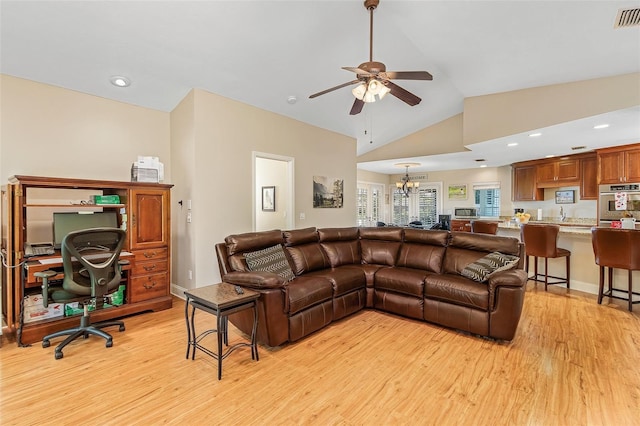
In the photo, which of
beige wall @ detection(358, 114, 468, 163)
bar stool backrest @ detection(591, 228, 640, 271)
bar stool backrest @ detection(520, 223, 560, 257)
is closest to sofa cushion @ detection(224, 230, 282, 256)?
bar stool backrest @ detection(520, 223, 560, 257)

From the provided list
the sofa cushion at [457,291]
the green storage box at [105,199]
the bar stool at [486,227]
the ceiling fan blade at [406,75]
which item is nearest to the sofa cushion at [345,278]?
the sofa cushion at [457,291]

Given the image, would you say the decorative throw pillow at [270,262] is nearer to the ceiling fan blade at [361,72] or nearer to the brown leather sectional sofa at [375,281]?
the brown leather sectional sofa at [375,281]

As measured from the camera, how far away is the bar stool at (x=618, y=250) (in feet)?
11.9

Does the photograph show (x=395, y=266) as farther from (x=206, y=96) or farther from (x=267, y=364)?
(x=206, y=96)

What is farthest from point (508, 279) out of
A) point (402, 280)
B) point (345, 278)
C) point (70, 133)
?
point (70, 133)

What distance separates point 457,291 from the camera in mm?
3102

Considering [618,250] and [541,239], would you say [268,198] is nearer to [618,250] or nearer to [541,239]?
[541,239]

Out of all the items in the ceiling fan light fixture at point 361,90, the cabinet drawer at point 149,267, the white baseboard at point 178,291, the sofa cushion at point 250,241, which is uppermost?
the ceiling fan light fixture at point 361,90

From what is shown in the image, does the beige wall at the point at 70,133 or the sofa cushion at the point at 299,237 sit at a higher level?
the beige wall at the point at 70,133

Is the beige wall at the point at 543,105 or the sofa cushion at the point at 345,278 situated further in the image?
the beige wall at the point at 543,105

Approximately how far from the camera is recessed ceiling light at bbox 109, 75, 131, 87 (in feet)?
11.6

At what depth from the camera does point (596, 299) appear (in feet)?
13.6

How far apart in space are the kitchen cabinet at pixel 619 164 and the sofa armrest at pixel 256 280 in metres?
6.65

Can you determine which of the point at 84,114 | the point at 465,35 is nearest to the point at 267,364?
the point at 84,114
